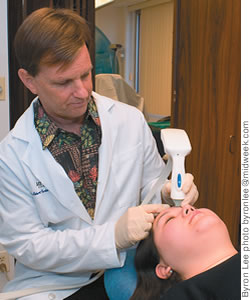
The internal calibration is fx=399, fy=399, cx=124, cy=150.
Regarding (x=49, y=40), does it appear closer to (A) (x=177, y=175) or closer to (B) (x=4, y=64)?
(A) (x=177, y=175)

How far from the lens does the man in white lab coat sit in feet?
4.16

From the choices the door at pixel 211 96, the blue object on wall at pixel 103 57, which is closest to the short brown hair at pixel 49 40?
the door at pixel 211 96

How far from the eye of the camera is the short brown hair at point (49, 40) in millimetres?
1260

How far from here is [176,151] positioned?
3.90 feet

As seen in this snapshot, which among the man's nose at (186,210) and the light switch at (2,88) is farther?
the light switch at (2,88)

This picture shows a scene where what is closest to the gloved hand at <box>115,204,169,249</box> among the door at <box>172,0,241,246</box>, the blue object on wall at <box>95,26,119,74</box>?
the door at <box>172,0,241,246</box>

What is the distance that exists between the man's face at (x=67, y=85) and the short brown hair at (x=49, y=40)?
2cm

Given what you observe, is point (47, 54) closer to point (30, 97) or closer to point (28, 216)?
point (28, 216)

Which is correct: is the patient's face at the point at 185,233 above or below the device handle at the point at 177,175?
below

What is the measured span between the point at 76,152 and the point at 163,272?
1.65 feet

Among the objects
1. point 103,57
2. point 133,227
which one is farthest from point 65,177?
point 103,57

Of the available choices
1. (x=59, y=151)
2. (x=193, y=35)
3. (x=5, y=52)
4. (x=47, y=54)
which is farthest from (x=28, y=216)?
(x=193, y=35)

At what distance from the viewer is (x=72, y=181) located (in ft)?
4.57

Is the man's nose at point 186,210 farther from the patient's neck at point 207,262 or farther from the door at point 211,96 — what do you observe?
the door at point 211,96
